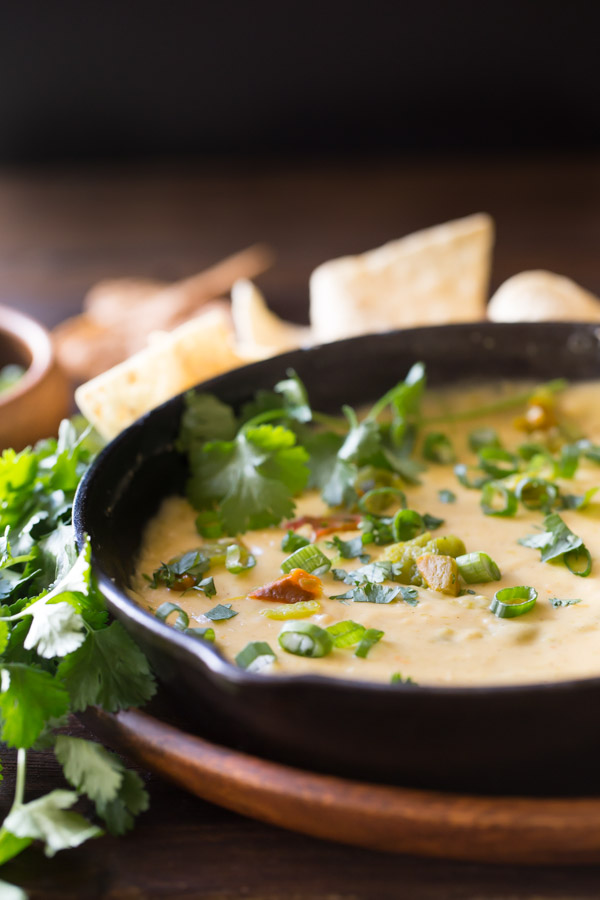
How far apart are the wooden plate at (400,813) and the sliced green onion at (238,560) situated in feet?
2.01

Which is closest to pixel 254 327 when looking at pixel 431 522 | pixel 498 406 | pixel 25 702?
pixel 498 406

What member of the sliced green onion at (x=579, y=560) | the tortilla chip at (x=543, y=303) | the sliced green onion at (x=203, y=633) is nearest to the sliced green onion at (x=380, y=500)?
the sliced green onion at (x=579, y=560)

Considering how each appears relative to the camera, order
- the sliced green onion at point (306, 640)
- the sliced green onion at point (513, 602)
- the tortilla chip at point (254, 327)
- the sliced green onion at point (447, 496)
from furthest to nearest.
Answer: the tortilla chip at point (254, 327) < the sliced green onion at point (447, 496) < the sliced green onion at point (513, 602) < the sliced green onion at point (306, 640)

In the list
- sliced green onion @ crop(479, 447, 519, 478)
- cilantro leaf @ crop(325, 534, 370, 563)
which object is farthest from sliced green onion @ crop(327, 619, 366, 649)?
sliced green onion @ crop(479, 447, 519, 478)

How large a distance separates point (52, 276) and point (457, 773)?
4151 millimetres

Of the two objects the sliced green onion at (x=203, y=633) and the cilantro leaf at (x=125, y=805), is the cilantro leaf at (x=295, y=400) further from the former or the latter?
the cilantro leaf at (x=125, y=805)

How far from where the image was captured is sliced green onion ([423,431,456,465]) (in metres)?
3.05

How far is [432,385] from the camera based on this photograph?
10.7 ft

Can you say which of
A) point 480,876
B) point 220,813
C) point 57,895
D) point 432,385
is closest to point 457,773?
point 480,876

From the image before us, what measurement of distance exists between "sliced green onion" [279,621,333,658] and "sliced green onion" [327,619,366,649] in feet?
0.12

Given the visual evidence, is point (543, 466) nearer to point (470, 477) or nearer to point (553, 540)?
point (470, 477)

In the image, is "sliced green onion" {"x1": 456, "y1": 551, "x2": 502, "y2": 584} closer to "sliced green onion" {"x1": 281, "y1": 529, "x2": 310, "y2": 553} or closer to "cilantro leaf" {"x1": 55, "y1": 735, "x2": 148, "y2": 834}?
"sliced green onion" {"x1": 281, "y1": 529, "x2": 310, "y2": 553}

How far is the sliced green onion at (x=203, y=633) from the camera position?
6.94ft

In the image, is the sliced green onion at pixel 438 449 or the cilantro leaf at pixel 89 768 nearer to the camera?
the cilantro leaf at pixel 89 768
